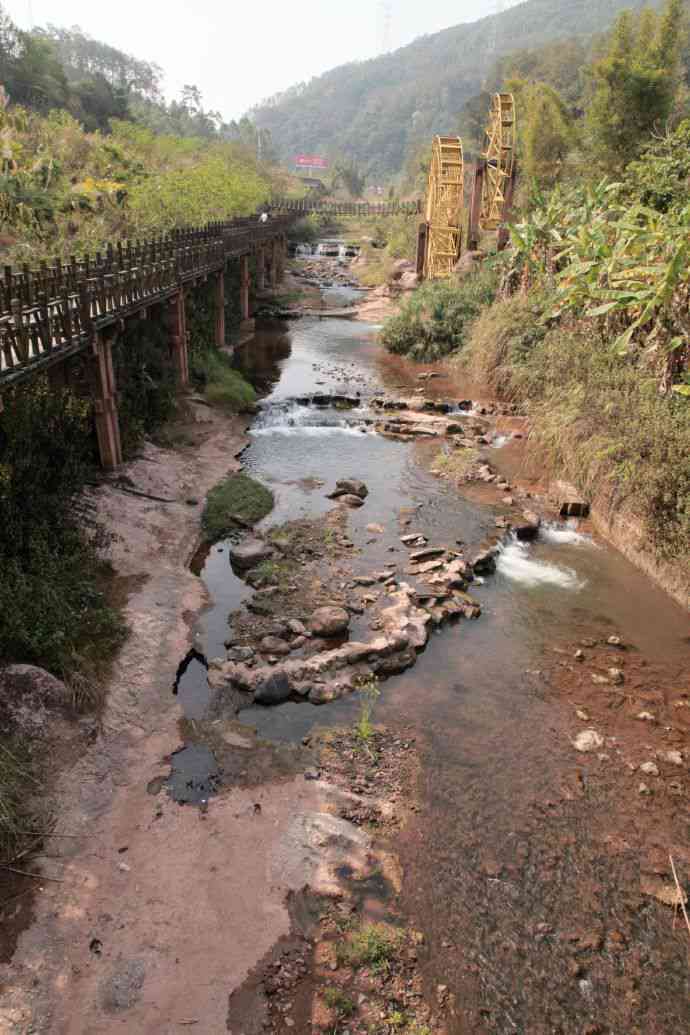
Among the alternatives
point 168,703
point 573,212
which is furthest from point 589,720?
point 573,212

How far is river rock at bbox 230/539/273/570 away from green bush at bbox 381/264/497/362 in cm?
1687

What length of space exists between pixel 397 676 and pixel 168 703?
319 cm

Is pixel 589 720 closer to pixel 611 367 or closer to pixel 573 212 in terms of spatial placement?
pixel 611 367

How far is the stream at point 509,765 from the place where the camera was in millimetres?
6398

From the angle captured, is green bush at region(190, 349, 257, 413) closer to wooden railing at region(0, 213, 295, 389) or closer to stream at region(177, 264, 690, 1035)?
wooden railing at region(0, 213, 295, 389)

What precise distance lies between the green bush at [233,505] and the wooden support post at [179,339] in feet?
20.1

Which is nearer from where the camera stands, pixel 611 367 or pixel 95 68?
pixel 611 367

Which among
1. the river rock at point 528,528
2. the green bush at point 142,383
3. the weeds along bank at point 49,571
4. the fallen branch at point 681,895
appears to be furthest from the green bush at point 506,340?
the fallen branch at point 681,895

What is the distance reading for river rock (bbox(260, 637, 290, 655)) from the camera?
34.9 ft

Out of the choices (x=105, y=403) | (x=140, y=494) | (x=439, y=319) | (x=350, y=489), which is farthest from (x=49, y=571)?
(x=439, y=319)

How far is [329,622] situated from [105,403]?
6894mm

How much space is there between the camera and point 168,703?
9.49m

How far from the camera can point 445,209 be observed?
130 feet

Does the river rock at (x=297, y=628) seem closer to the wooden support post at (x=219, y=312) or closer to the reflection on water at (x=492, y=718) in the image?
the reflection on water at (x=492, y=718)
